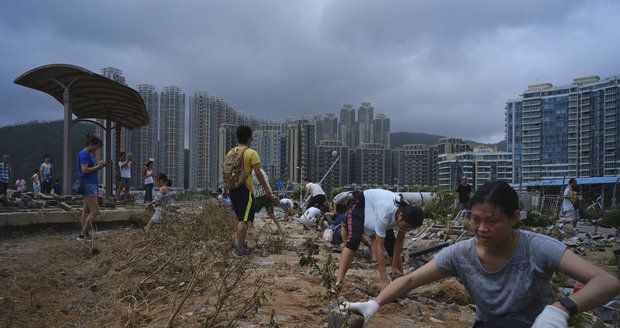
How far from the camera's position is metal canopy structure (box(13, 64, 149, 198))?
9430 mm

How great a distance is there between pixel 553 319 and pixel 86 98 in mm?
11649

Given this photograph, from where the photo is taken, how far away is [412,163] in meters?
46.4

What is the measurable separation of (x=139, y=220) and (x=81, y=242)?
→ 2945mm

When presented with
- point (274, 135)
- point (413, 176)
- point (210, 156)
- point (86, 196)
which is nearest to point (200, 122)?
point (210, 156)

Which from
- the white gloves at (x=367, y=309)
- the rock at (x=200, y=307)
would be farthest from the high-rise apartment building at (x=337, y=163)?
the white gloves at (x=367, y=309)

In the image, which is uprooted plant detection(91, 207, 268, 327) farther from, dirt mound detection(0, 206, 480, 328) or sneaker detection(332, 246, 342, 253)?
sneaker detection(332, 246, 342, 253)

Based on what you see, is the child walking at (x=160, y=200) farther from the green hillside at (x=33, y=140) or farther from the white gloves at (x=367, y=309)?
the green hillside at (x=33, y=140)

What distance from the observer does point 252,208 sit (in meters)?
5.80

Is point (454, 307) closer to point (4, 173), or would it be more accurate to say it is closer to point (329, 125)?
point (4, 173)

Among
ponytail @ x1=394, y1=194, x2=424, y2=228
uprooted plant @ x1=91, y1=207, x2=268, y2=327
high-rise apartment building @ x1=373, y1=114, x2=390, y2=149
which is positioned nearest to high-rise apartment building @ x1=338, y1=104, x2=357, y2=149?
high-rise apartment building @ x1=373, y1=114, x2=390, y2=149

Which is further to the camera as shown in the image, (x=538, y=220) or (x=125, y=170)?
(x=538, y=220)

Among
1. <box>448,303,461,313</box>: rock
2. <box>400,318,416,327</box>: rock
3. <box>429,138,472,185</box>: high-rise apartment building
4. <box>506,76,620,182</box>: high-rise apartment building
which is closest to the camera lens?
<box>400,318,416,327</box>: rock

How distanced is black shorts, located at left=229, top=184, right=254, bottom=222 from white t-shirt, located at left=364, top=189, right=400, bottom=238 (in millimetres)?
1643

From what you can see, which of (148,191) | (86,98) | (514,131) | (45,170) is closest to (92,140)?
(86,98)
